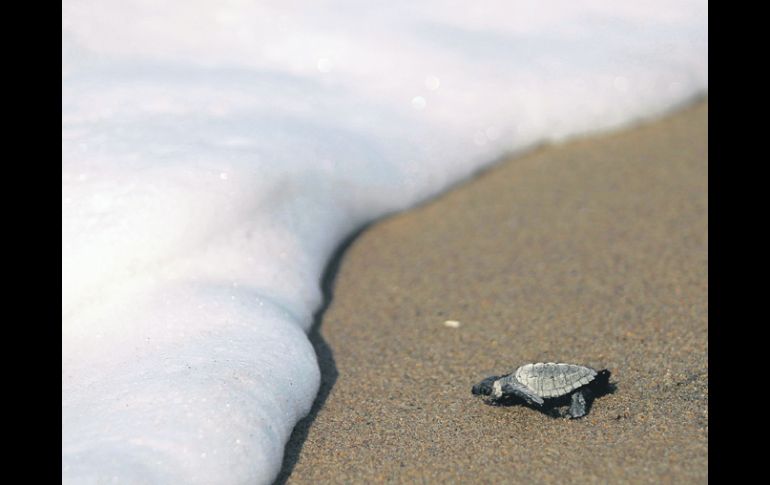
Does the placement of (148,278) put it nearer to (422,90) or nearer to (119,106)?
(119,106)

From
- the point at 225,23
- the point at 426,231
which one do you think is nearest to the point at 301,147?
the point at 426,231

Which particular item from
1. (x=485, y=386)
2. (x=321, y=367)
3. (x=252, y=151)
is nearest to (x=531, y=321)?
(x=485, y=386)

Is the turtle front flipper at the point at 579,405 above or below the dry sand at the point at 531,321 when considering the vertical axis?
above

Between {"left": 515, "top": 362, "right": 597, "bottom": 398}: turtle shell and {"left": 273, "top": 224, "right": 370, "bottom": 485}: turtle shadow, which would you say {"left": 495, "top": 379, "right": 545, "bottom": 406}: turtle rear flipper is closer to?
{"left": 515, "top": 362, "right": 597, "bottom": 398}: turtle shell

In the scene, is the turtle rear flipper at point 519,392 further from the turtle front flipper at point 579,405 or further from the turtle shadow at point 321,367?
the turtle shadow at point 321,367

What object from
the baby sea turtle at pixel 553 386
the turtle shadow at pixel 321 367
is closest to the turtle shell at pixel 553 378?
the baby sea turtle at pixel 553 386
